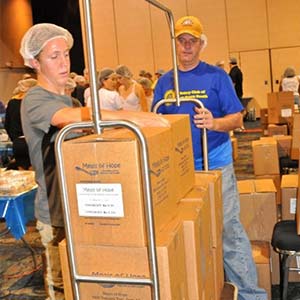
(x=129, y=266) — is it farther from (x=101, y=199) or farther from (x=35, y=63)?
(x=35, y=63)

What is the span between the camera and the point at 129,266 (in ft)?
4.03

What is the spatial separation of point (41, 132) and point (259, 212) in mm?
1595

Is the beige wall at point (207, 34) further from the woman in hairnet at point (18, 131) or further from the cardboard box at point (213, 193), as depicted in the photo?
the cardboard box at point (213, 193)

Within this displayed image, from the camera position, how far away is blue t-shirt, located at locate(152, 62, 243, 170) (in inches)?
87.9

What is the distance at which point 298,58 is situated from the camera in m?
11.1

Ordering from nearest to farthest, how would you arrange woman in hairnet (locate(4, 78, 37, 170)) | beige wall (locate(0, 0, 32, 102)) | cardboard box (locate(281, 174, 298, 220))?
cardboard box (locate(281, 174, 298, 220)) → woman in hairnet (locate(4, 78, 37, 170)) → beige wall (locate(0, 0, 32, 102))

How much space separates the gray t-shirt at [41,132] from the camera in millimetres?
1650

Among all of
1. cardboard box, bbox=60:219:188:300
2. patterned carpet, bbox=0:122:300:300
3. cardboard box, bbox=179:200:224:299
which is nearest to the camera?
cardboard box, bbox=60:219:188:300

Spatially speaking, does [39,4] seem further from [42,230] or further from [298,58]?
[42,230]

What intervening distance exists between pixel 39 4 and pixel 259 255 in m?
10.9

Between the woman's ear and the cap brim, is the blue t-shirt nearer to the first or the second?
the cap brim

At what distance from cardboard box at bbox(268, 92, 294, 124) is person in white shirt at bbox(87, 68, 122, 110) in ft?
7.14

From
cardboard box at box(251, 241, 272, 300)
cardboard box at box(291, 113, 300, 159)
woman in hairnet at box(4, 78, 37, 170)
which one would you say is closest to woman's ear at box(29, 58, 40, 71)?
cardboard box at box(251, 241, 272, 300)

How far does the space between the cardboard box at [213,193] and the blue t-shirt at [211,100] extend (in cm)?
27
